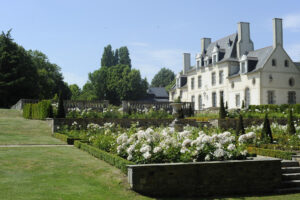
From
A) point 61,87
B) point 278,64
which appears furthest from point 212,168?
point 61,87

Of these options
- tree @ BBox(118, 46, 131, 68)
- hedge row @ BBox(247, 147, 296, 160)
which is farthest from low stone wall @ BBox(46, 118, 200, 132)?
tree @ BBox(118, 46, 131, 68)

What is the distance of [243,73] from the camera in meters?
40.1

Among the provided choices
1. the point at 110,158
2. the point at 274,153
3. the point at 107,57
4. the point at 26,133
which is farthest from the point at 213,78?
the point at 107,57

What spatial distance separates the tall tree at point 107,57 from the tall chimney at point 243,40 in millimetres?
54212

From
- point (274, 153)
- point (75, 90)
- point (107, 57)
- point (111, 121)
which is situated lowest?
point (274, 153)

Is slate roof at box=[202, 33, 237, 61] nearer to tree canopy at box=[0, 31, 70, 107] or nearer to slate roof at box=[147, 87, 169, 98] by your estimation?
tree canopy at box=[0, 31, 70, 107]

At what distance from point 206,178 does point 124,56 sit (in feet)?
288

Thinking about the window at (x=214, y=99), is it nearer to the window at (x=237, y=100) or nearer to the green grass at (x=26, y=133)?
the window at (x=237, y=100)

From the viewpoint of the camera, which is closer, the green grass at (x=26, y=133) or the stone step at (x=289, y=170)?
the stone step at (x=289, y=170)

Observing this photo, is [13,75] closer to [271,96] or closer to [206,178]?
[271,96]

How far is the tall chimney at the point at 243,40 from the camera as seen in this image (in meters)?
42.7

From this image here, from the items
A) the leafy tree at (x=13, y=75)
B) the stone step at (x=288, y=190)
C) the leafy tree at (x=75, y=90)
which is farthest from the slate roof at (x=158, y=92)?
the stone step at (x=288, y=190)

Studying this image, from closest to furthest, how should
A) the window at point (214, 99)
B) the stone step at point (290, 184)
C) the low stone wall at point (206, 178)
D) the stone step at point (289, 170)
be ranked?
the low stone wall at point (206, 178) → the stone step at point (290, 184) → the stone step at point (289, 170) → the window at point (214, 99)

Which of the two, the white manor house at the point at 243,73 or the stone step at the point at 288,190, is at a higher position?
the white manor house at the point at 243,73
